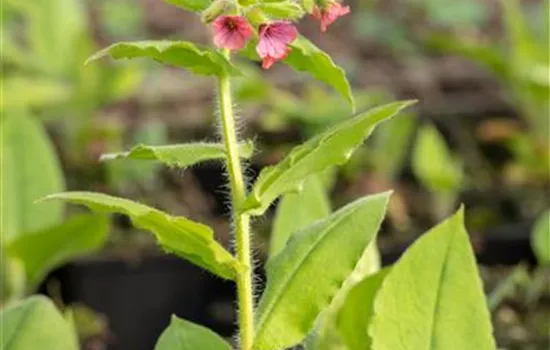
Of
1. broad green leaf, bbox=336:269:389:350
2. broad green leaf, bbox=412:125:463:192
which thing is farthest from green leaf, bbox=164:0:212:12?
broad green leaf, bbox=412:125:463:192

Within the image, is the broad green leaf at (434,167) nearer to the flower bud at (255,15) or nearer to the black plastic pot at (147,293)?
the black plastic pot at (147,293)

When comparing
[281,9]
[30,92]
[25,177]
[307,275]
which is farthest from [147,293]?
[281,9]

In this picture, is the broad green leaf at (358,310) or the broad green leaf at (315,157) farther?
the broad green leaf at (358,310)

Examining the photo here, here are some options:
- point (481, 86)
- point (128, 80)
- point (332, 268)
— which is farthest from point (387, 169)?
point (332, 268)

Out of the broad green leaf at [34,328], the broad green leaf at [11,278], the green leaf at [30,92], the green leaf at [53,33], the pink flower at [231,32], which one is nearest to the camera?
the pink flower at [231,32]

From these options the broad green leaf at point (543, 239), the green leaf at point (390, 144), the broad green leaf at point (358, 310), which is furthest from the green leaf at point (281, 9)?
the green leaf at point (390, 144)
